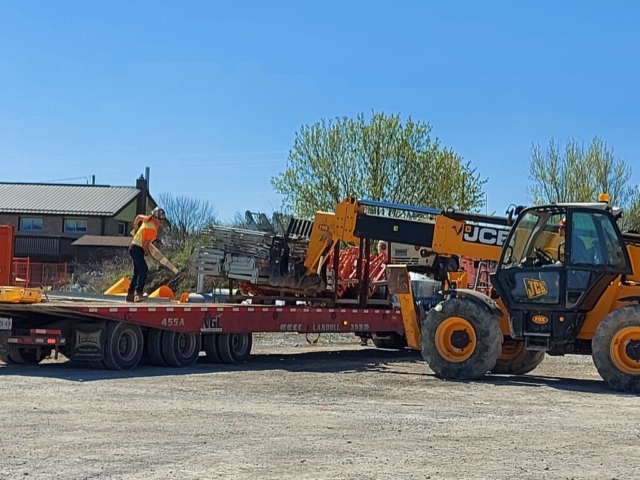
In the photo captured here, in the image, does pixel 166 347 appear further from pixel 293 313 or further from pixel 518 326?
pixel 518 326

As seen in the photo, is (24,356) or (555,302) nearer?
(555,302)

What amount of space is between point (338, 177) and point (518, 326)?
27.7 metres

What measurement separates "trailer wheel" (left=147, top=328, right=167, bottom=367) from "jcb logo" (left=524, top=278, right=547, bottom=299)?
19.4ft

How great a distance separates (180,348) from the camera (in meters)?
16.7

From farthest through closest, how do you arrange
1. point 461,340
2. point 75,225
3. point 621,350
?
point 75,225 < point 461,340 < point 621,350

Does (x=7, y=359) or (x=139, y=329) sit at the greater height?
(x=139, y=329)

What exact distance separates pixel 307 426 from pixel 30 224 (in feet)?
A: 181

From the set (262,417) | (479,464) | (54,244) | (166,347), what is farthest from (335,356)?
(54,244)

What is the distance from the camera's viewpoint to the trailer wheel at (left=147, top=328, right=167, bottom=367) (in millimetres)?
16344

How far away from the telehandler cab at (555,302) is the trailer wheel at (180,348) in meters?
4.02

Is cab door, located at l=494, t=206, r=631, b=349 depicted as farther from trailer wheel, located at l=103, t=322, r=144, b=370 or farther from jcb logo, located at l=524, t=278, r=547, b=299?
trailer wheel, located at l=103, t=322, r=144, b=370

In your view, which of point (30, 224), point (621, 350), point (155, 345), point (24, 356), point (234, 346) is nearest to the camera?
point (621, 350)

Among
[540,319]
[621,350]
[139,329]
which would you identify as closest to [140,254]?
[139,329]

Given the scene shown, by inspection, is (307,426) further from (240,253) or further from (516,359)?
(240,253)
